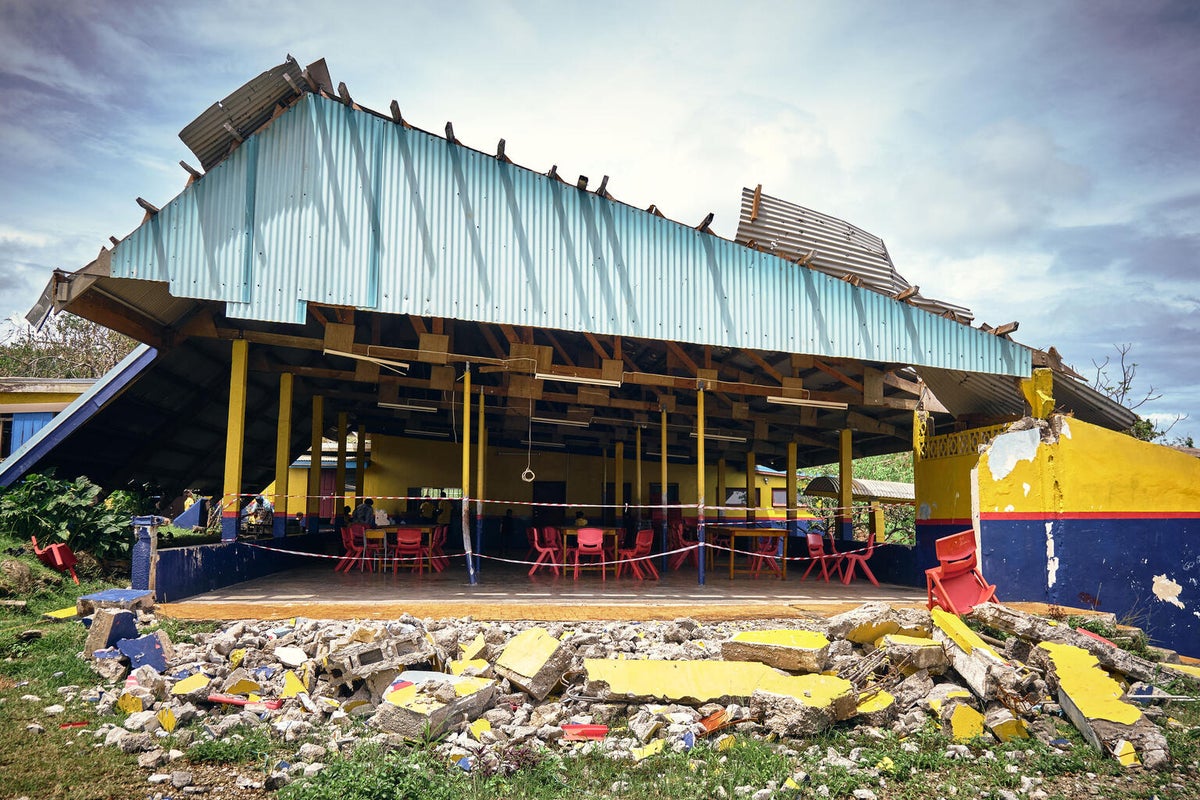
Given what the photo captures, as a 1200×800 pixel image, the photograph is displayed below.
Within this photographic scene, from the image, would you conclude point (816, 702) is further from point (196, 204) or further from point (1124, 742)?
point (196, 204)

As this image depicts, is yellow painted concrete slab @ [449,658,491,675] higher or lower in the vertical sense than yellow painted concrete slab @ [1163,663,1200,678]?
higher

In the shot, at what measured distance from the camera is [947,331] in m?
11.8

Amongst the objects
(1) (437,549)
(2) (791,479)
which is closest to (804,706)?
(1) (437,549)

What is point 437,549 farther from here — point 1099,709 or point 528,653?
point 1099,709

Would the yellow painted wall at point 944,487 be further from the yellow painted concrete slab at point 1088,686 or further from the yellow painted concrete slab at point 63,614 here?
the yellow painted concrete slab at point 63,614

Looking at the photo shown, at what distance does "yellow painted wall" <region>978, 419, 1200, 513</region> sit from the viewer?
10516 mm

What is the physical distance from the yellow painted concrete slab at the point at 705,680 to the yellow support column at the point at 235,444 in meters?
6.05

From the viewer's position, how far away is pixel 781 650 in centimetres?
659

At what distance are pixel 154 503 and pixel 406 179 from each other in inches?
344

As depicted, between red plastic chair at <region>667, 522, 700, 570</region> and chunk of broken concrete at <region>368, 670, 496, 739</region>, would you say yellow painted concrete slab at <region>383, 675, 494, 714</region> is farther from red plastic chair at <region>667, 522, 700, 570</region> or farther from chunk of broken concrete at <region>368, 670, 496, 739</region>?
red plastic chair at <region>667, 522, 700, 570</region>

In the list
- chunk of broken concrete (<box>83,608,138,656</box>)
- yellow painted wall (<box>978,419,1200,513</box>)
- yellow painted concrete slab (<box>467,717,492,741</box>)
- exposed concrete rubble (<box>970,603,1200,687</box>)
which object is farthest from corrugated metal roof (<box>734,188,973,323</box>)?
chunk of broken concrete (<box>83,608,138,656</box>)

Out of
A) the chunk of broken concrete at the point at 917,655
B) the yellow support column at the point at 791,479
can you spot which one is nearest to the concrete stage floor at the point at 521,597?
the chunk of broken concrete at the point at 917,655

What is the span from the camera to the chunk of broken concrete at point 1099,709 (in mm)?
5441

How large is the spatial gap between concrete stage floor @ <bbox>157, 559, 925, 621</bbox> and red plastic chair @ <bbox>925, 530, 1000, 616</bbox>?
107 cm
